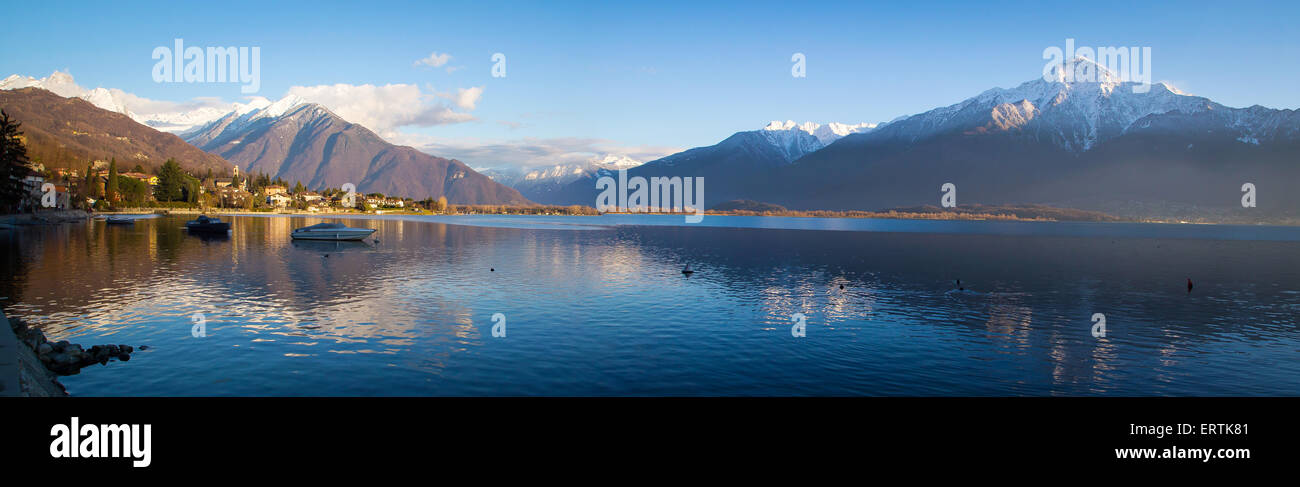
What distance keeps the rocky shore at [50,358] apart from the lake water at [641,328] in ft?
1.67

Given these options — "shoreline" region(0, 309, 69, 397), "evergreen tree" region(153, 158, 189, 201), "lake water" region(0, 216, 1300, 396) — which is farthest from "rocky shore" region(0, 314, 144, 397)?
"evergreen tree" region(153, 158, 189, 201)

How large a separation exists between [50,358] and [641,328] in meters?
16.8

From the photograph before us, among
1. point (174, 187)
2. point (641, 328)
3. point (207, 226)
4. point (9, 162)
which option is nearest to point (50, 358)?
point (641, 328)

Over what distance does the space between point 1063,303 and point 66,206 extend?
608 ft

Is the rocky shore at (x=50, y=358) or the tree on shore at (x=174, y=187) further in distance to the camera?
the tree on shore at (x=174, y=187)

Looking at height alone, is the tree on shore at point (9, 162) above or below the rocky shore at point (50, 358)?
above

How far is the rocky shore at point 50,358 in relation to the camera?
12836 millimetres

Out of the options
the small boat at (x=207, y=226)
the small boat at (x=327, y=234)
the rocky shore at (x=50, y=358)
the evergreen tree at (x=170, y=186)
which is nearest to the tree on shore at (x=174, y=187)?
the evergreen tree at (x=170, y=186)

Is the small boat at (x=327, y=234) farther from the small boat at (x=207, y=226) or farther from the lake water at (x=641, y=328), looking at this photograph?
the lake water at (x=641, y=328)

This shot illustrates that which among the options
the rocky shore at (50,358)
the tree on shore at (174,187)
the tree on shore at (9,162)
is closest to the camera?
the rocky shore at (50,358)

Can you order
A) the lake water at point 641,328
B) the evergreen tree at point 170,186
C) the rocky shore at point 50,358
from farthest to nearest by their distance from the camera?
the evergreen tree at point 170,186 < the lake water at point 641,328 < the rocky shore at point 50,358

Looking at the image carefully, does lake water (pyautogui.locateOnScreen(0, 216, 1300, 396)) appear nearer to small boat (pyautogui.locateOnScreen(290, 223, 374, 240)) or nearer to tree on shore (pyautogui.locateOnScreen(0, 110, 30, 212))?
small boat (pyautogui.locateOnScreen(290, 223, 374, 240))
